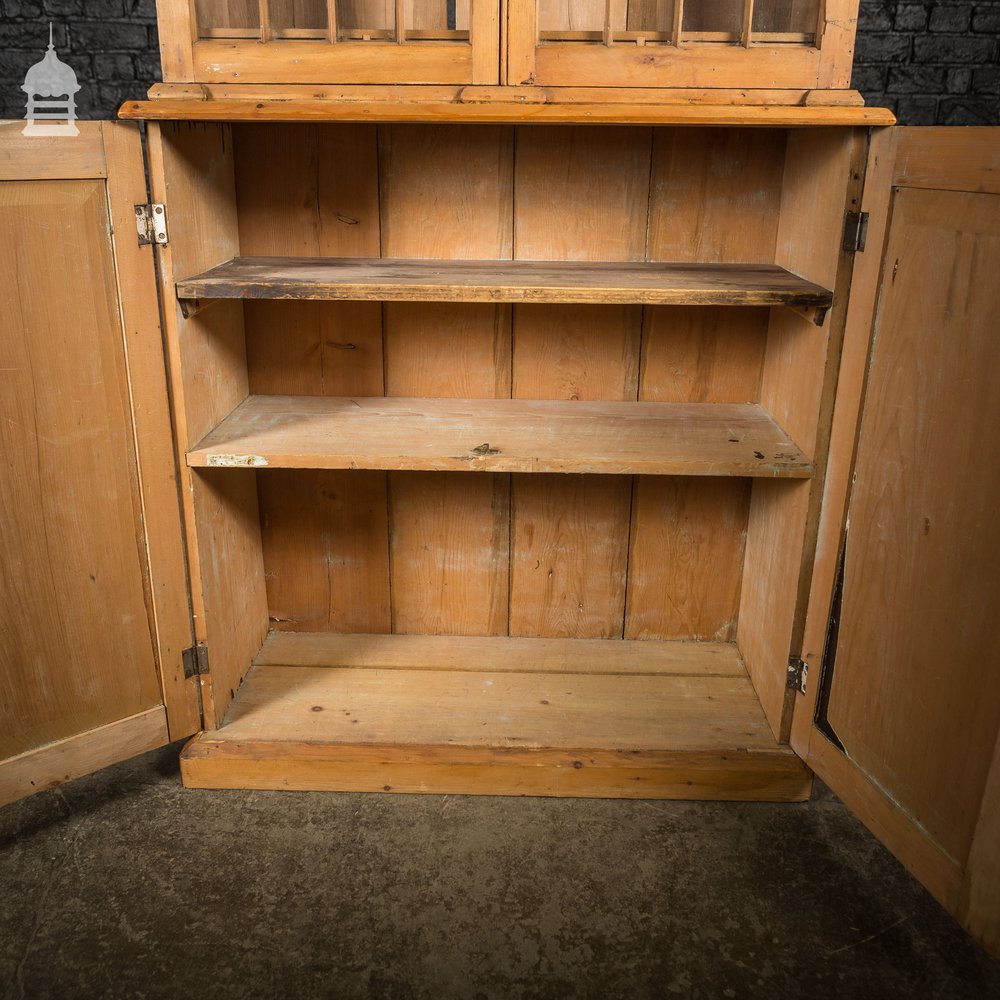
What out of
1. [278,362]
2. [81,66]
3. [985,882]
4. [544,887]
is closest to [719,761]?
[544,887]

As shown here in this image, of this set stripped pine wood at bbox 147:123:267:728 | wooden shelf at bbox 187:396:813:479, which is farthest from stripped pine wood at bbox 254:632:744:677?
wooden shelf at bbox 187:396:813:479

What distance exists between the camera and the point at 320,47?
1533mm

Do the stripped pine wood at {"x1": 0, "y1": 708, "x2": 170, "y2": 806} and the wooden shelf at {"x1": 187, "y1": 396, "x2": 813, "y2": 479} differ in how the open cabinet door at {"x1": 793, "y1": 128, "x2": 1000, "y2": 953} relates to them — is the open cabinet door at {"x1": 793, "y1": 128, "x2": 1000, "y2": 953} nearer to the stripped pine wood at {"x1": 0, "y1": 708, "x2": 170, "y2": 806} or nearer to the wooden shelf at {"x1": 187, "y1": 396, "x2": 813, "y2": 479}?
the wooden shelf at {"x1": 187, "y1": 396, "x2": 813, "y2": 479}

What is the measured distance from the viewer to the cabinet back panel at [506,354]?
196 cm

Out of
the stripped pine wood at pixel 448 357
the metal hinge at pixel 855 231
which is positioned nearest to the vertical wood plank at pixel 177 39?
the stripped pine wood at pixel 448 357

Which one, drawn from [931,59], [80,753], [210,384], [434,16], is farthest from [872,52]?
[80,753]

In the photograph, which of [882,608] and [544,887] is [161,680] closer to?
[544,887]

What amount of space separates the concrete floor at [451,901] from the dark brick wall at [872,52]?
2209 mm

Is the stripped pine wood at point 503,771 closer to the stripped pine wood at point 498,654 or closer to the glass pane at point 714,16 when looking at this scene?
the stripped pine wood at point 498,654

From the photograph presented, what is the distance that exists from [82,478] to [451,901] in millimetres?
1018

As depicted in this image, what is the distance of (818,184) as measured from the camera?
1720 mm

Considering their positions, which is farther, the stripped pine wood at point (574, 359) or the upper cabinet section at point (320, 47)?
the stripped pine wood at point (574, 359)

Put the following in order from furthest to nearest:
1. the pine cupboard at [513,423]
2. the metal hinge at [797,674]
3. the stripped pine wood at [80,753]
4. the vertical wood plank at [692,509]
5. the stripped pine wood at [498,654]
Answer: the stripped pine wood at [498,654] < the vertical wood plank at [692,509] < the metal hinge at [797,674] < the stripped pine wood at [80,753] < the pine cupboard at [513,423]

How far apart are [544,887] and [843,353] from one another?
112 centimetres
